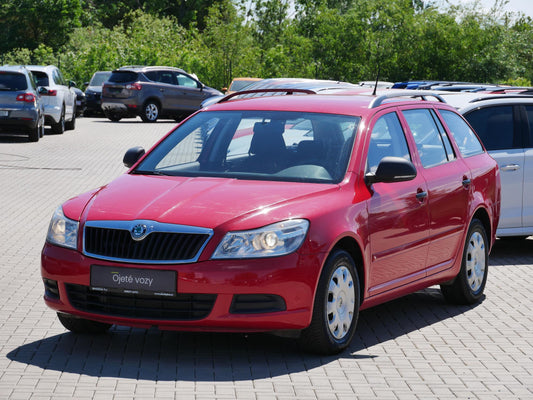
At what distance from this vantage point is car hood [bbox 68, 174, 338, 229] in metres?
6.09

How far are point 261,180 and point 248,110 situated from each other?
928mm

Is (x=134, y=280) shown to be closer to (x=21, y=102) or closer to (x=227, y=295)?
(x=227, y=295)

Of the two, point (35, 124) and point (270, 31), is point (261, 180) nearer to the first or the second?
point (35, 124)

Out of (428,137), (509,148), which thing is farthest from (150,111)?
(428,137)

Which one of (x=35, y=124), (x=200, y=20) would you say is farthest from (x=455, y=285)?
(x=200, y=20)

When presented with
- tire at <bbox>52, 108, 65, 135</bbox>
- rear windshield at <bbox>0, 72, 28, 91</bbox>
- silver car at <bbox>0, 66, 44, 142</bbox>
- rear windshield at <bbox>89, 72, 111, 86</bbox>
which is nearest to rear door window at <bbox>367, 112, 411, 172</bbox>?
silver car at <bbox>0, 66, 44, 142</bbox>

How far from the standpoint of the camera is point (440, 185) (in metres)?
7.81

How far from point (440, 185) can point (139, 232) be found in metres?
2.67

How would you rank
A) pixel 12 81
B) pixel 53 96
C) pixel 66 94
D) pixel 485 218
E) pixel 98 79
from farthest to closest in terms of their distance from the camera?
pixel 98 79, pixel 66 94, pixel 53 96, pixel 12 81, pixel 485 218

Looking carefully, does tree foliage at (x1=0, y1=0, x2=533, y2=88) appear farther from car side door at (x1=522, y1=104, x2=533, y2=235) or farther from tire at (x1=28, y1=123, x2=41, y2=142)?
car side door at (x1=522, y1=104, x2=533, y2=235)

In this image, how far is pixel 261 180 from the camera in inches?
268

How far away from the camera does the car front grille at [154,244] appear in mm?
5984

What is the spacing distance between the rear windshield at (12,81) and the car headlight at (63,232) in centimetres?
1968

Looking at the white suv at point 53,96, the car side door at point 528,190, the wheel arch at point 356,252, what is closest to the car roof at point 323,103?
the wheel arch at point 356,252
